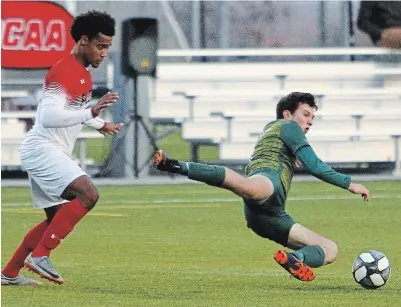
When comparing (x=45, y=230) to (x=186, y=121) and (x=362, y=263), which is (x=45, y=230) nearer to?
(x=362, y=263)

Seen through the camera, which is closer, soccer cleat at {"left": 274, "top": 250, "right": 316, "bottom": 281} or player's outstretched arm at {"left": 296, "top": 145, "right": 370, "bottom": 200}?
soccer cleat at {"left": 274, "top": 250, "right": 316, "bottom": 281}

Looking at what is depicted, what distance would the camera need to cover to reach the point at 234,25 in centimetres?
2898

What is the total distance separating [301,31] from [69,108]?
73.1 feet

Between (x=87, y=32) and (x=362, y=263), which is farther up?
(x=87, y=32)

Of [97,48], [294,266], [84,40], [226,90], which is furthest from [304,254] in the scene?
[226,90]

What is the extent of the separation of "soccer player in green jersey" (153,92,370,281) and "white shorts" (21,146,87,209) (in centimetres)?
94

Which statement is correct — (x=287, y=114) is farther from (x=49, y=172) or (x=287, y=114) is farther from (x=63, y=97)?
(x=49, y=172)

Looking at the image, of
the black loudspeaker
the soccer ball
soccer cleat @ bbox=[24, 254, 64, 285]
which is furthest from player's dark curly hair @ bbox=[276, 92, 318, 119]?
the black loudspeaker

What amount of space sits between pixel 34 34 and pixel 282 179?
49.8 feet

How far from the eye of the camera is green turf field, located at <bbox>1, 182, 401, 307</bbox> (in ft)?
30.4

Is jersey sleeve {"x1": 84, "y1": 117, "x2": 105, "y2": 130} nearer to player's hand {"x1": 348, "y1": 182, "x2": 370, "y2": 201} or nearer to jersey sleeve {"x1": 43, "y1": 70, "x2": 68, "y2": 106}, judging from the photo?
jersey sleeve {"x1": 43, "y1": 70, "x2": 68, "y2": 106}

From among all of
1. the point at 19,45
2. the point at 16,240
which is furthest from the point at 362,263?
the point at 19,45

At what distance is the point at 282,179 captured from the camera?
993 centimetres

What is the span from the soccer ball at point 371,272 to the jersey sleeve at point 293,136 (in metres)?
0.94
